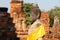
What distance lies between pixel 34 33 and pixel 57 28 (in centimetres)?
873

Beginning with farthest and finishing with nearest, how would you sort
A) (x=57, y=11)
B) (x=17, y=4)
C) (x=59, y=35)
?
(x=57, y=11) < (x=59, y=35) < (x=17, y=4)

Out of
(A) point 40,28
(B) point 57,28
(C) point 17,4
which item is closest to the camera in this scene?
(A) point 40,28

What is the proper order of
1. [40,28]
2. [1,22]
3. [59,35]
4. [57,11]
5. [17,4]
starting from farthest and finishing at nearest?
1. [57,11]
2. [59,35]
3. [17,4]
4. [40,28]
5. [1,22]

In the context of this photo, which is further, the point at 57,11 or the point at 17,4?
the point at 57,11

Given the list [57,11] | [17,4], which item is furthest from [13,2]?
[57,11]

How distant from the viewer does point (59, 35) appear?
36.5 ft

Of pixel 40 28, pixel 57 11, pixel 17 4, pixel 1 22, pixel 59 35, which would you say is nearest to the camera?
pixel 1 22

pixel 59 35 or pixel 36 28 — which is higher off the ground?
pixel 36 28

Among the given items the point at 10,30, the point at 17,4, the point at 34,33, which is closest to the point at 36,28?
the point at 34,33

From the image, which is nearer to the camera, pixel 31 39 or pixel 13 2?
pixel 31 39

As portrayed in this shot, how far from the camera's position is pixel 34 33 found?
401 centimetres

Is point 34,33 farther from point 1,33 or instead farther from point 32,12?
point 1,33

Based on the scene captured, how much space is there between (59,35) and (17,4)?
2504 millimetres

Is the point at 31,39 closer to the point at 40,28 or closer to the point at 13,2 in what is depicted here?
the point at 40,28
